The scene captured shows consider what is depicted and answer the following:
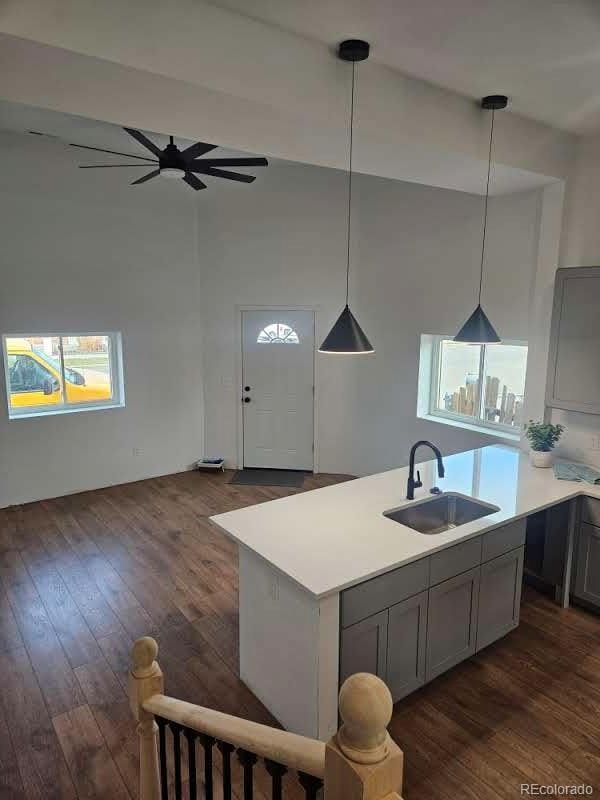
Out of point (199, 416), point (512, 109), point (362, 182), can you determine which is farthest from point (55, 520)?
point (512, 109)

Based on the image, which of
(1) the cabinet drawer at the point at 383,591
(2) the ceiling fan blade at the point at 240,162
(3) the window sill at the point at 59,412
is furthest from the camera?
(3) the window sill at the point at 59,412

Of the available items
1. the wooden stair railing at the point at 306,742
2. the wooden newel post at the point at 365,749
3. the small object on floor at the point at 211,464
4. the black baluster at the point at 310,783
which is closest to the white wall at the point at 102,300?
the small object on floor at the point at 211,464

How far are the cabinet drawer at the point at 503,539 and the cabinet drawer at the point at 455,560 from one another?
0.07m

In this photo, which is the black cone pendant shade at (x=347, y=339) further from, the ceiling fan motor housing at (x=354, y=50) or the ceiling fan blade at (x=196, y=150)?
the ceiling fan blade at (x=196, y=150)

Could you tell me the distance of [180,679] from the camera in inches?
112

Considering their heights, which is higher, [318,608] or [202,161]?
[202,161]

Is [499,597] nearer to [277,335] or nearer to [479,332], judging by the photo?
[479,332]

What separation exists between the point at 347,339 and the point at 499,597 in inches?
70.0

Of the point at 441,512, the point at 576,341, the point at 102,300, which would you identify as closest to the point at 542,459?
the point at 576,341

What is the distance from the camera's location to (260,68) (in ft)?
7.54

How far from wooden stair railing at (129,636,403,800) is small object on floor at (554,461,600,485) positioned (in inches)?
118

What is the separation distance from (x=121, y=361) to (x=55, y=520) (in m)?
1.85

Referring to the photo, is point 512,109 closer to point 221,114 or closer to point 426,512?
point 221,114

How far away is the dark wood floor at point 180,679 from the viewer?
2293 mm
